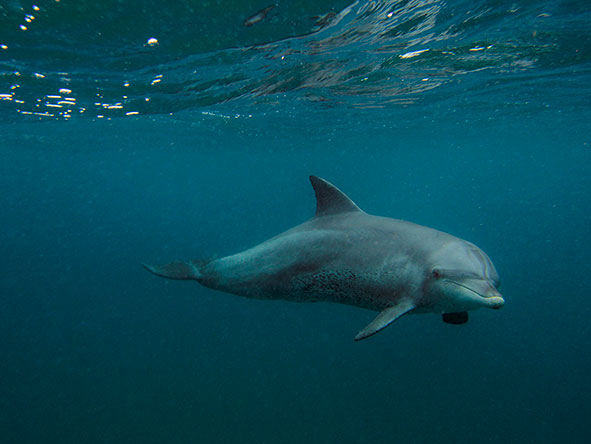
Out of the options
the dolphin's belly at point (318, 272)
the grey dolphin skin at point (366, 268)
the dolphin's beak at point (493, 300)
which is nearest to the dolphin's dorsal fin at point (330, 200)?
the grey dolphin skin at point (366, 268)

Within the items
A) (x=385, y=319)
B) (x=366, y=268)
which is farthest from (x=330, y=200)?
(x=385, y=319)

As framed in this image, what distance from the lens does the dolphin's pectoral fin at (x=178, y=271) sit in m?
6.43

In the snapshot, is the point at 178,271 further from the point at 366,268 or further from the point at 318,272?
the point at 366,268

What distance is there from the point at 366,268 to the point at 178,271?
379 centimetres

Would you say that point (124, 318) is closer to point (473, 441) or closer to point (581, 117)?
point (473, 441)

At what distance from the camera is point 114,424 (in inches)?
473

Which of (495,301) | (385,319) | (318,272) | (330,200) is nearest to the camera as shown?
(495,301)

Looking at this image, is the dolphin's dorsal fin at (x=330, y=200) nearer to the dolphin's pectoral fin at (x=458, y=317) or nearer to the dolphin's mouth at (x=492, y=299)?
the dolphin's pectoral fin at (x=458, y=317)

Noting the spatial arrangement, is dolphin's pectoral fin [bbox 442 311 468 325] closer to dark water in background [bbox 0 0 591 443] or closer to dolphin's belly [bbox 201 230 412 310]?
dolphin's belly [bbox 201 230 412 310]

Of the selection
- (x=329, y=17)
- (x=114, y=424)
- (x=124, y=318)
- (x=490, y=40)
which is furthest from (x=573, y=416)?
(x=124, y=318)

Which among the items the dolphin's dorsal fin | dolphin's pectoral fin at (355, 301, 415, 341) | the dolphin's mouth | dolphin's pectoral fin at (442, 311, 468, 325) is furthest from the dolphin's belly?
dolphin's pectoral fin at (442, 311, 468, 325)

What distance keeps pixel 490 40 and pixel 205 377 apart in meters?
16.5

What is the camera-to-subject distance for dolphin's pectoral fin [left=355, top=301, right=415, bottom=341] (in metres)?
3.76

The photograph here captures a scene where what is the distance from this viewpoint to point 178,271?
6590 mm
